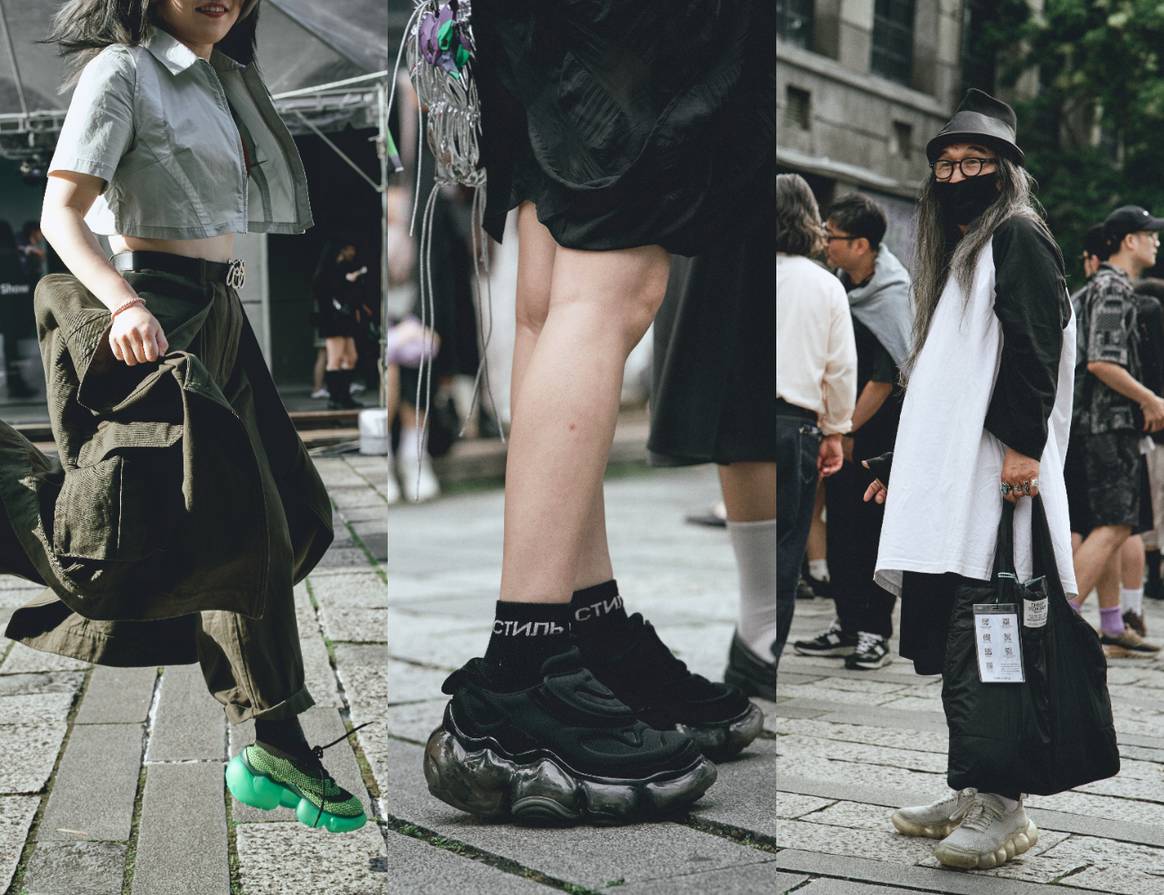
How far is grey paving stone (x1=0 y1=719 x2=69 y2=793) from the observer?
2.19m

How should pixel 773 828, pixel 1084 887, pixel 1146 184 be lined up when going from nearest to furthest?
pixel 773 828
pixel 1084 887
pixel 1146 184

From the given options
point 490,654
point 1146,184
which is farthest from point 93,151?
point 1146,184

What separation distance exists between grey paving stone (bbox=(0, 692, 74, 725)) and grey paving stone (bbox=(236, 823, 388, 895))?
0.46 meters

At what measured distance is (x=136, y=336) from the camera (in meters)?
1.57

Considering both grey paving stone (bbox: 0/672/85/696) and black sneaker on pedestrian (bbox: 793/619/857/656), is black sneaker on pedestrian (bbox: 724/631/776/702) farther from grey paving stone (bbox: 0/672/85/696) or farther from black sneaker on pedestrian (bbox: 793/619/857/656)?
grey paving stone (bbox: 0/672/85/696)

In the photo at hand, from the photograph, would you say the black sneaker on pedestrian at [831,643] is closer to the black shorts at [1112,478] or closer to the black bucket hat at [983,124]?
the black bucket hat at [983,124]

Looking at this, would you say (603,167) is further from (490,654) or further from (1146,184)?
(1146,184)

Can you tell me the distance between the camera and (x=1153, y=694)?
342 centimetres

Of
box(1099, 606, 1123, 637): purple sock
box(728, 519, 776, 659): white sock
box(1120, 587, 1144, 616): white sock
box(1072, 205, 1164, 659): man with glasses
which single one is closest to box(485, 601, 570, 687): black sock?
box(728, 519, 776, 659): white sock

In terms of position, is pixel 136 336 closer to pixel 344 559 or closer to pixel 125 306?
pixel 125 306

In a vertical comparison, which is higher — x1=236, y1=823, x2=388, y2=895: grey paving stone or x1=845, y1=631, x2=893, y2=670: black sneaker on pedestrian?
x1=845, y1=631, x2=893, y2=670: black sneaker on pedestrian

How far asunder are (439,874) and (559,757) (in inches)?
8.8

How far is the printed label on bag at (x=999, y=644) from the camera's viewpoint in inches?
82.4

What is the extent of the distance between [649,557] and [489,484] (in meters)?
5.89
